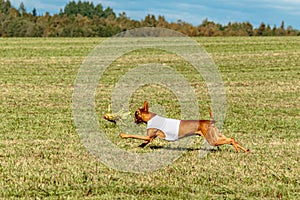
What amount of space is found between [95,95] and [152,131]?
8832 millimetres

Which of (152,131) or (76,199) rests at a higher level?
(152,131)

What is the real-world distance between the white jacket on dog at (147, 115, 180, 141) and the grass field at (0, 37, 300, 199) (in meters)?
0.42

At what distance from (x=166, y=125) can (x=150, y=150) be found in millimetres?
763

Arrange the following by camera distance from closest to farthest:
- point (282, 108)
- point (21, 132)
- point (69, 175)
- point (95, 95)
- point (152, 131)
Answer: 1. point (69, 175)
2. point (152, 131)
3. point (21, 132)
4. point (282, 108)
5. point (95, 95)

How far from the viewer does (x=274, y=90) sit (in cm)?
1727

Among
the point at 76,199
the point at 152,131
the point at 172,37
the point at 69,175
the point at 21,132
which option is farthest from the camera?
the point at 172,37

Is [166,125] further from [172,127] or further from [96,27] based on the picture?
[96,27]

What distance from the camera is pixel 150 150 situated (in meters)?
8.28

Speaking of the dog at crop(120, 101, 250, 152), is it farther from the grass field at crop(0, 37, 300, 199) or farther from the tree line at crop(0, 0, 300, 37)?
the tree line at crop(0, 0, 300, 37)

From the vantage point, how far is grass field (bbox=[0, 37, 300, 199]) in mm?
6371

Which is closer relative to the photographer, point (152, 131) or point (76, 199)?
point (76, 199)

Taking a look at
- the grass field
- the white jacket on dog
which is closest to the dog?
the white jacket on dog

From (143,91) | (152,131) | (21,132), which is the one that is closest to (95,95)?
(143,91)

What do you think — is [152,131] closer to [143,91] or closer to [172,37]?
[143,91]
